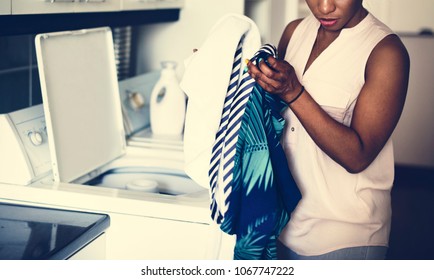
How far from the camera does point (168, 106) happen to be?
7.00ft

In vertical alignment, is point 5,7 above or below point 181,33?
above

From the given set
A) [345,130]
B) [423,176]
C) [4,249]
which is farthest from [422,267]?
[423,176]

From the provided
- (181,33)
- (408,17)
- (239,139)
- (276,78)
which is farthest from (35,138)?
(408,17)

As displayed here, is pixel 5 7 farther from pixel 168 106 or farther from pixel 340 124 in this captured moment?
pixel 168 106

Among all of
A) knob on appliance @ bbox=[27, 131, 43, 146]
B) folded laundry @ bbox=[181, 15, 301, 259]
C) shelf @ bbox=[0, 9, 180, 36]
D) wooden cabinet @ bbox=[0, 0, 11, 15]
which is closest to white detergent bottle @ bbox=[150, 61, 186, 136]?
shelf @ bbox=[0, 9, 180, 36]

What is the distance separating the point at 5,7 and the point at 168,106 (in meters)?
0.93

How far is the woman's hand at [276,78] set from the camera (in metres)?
1.15

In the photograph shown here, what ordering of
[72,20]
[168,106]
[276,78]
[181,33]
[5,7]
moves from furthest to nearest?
[181,33], [168,106], [72,20], [5,7], [276,78]

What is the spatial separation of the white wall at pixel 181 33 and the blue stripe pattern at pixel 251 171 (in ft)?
3.55

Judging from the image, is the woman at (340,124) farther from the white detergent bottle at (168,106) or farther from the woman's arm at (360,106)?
the white detergent bottle at (168,106)

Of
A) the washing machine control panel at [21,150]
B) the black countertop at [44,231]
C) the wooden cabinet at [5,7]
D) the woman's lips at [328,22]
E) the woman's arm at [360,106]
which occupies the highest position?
the woman's lips at [328,22]

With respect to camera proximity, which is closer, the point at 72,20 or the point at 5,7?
the point at 5,7

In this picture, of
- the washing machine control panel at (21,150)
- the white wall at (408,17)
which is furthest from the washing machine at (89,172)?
the white wall at (408,17)

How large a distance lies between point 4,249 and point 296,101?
67 cm
